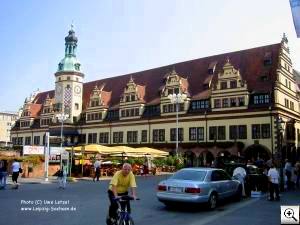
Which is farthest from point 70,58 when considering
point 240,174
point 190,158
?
point 240,174

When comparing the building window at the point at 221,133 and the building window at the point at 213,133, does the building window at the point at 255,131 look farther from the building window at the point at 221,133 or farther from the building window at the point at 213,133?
the building window at the point at 213,133

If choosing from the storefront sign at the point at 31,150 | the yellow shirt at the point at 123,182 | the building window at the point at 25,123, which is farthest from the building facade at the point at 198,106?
the yellow shirt at the point at 123,182

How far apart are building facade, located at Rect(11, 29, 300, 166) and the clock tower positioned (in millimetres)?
186

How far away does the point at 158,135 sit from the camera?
195ft

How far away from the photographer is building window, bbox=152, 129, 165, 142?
59.0m

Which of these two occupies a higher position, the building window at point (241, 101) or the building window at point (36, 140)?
the building window at point (241, 101)

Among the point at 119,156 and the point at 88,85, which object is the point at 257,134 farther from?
the point at 88,85

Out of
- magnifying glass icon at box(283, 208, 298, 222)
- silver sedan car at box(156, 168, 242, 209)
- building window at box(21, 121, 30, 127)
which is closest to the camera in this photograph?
magnifying glass icon at box(283, 208, 298, 222)

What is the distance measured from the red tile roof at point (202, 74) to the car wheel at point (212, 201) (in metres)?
35.6

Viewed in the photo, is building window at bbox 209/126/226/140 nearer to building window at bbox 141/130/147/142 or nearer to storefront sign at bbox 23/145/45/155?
building window at bbox 141/130/147/142

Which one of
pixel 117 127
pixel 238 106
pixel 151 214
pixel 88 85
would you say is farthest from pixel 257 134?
pixel 88 85

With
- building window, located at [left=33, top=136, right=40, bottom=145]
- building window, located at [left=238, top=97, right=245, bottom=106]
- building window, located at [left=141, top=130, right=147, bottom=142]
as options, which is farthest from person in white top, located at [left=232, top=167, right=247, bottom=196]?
building window, located at [left=33, top=136, right=40, bottom=145]

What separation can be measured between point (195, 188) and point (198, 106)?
4119 cm

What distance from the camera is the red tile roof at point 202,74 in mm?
51719
